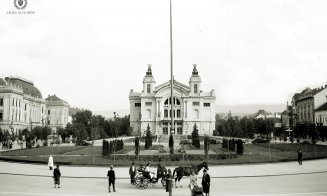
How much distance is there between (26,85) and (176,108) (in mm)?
45370

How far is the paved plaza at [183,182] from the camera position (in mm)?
18891

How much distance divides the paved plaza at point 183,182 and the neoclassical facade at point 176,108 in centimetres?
7624

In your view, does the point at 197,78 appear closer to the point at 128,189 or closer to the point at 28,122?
the point at 28,122

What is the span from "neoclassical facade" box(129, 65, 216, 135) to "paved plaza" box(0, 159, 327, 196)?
250 feet

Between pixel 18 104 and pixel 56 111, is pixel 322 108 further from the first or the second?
pixel 56 111

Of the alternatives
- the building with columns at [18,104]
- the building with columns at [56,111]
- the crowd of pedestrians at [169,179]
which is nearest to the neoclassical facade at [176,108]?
the building with columns at [18,104]

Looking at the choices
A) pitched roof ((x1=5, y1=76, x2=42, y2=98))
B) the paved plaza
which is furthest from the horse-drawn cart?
pitched roof ((x1=5, y1=76, x2=42, y2=98))

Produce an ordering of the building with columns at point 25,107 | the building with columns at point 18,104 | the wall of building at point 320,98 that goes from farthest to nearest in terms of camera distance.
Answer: the building with columns at point 25,107 → the building with columns at point 18,104 → the wall of building at point 320,98

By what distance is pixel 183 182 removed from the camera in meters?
22.8

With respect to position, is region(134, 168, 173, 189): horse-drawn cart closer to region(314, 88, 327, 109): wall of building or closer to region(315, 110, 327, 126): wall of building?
region(315, 110, 327, 126): wall of building

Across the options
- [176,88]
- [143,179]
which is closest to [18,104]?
[176,88]

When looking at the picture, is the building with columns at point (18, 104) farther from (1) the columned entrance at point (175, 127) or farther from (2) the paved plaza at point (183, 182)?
(2) the paved plaza at point (183, 182)

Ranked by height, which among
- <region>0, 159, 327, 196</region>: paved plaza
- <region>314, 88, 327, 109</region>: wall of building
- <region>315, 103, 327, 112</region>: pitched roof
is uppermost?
<region>314, 88, 327, 109</region>: wall of building

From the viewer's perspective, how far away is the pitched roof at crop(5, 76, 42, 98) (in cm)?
10561
